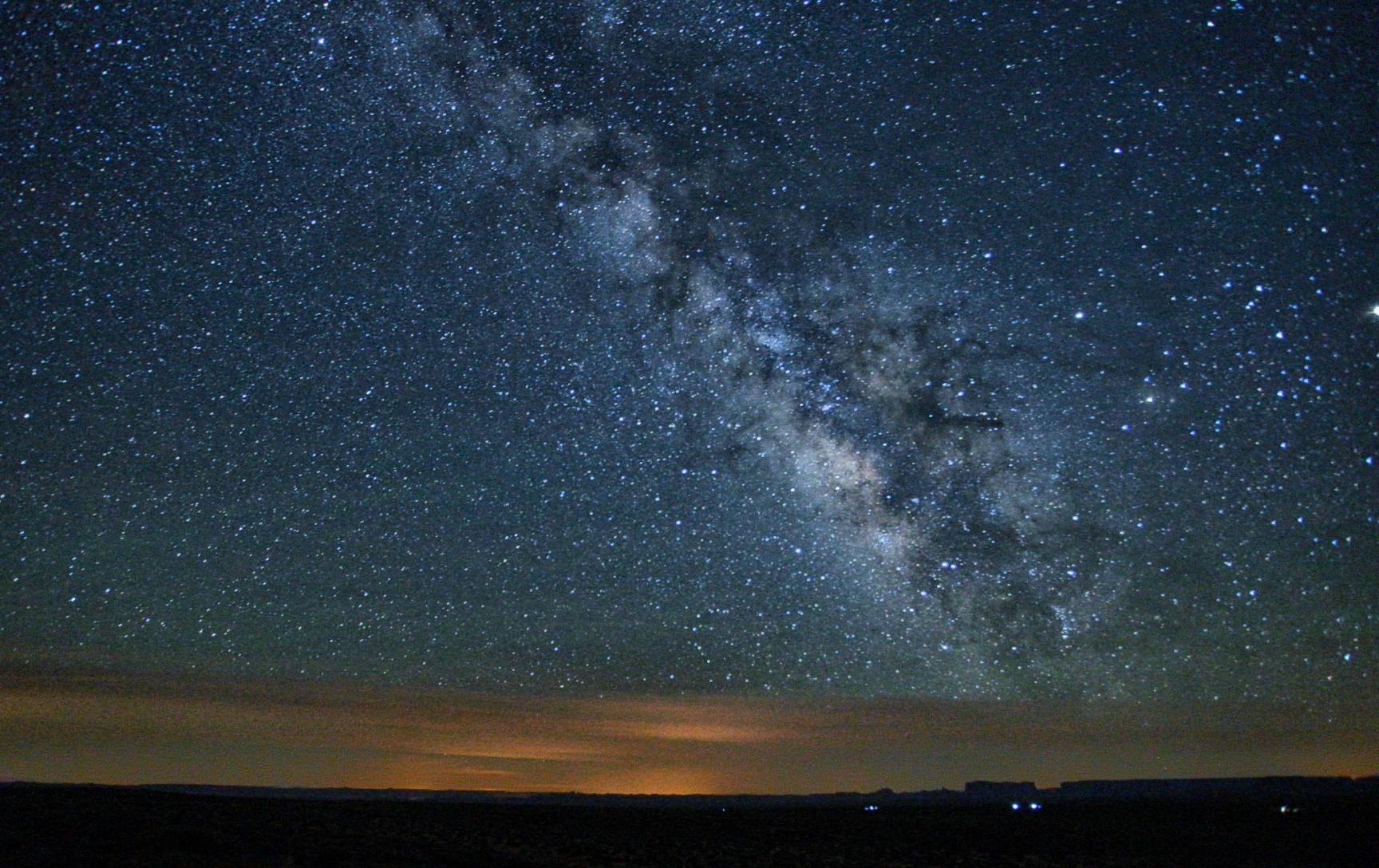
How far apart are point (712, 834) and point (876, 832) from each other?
22.6 ft

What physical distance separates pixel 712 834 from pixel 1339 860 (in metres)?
17.7

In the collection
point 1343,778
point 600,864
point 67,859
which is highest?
point 67,859

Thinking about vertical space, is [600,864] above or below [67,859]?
below

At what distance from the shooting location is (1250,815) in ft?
141

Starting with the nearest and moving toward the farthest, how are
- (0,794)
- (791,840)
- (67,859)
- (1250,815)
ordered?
(67,859)
(791,840)
(0,794)
(1250,815)

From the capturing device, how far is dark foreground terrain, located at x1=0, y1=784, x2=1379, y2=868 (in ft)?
62.0

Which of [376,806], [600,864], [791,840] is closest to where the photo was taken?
[600,864]

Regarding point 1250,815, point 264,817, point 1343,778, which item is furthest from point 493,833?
point 1343,778

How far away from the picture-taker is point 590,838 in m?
27.4

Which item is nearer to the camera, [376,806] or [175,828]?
[175,828]

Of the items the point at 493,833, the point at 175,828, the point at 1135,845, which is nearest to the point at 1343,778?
the point at 1135,845

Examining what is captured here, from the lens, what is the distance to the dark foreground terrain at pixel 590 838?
1891 centimetres

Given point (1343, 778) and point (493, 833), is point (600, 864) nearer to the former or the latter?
point (493, 833)

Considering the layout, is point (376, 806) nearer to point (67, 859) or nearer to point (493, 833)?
point (493, 833)
